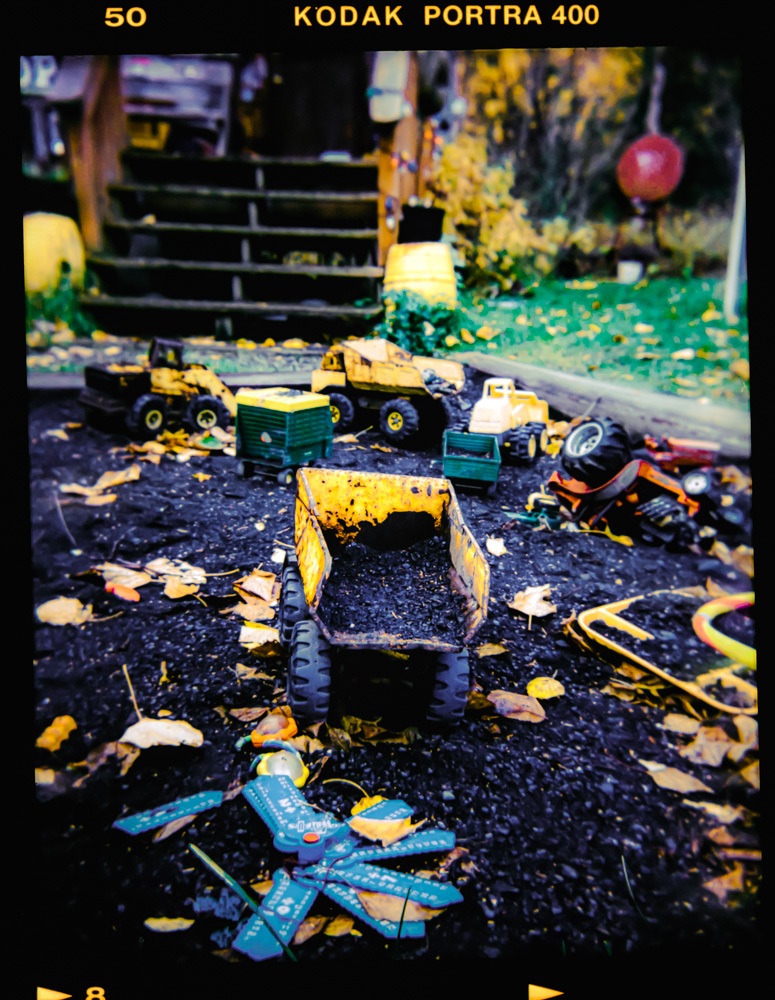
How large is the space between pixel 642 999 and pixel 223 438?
1.50 m

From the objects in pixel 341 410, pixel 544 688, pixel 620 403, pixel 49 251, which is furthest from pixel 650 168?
pixel 49 251

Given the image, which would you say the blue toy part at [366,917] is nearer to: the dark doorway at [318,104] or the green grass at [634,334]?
the green grass at [634,334]

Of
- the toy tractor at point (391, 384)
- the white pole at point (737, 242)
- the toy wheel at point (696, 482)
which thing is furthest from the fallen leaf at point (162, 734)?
the white pole at point (737, 242)

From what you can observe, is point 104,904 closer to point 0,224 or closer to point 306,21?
point 0,224

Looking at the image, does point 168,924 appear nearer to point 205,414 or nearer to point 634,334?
point 205,414

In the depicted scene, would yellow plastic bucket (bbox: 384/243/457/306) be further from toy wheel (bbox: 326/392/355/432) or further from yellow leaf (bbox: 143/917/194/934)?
yellow leaf (bbox: 143/917/194/934)

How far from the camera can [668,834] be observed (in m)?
1.05

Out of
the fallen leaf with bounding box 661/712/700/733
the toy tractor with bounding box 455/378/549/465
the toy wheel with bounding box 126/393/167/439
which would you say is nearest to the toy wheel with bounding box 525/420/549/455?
the toy tractor with bounding box 455/378/549/465

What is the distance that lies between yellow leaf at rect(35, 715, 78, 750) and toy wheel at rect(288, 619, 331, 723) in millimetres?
443

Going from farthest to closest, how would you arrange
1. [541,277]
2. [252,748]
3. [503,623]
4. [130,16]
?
1. [503,623]
2. [541,277]
3. [252,748]
4. [130,16]

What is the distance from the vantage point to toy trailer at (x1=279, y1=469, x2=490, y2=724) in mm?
1243

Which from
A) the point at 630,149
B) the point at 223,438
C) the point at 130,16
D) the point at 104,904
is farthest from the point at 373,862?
the point at 130,16

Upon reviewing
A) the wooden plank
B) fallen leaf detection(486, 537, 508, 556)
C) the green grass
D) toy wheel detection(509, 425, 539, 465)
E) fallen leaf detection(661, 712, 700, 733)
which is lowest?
fallen leaf detection(661, 712, 700, 733)

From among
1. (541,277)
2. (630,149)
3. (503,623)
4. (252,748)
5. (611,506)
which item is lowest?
(252,748)
